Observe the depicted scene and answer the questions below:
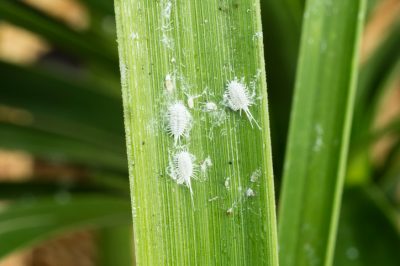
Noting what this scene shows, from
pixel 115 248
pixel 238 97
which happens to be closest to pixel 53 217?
pixel 115 248

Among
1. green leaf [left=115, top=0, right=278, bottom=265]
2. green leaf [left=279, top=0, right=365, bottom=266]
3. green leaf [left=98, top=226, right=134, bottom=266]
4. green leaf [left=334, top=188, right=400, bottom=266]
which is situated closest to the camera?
green leaf [left=115, top=0, right=278, bottom=265]

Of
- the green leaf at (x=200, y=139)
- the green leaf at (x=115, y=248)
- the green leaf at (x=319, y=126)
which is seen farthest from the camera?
the green leaf at (x=115, y=248)

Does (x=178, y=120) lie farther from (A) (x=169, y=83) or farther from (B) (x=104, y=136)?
(B) (x=104, y=136)

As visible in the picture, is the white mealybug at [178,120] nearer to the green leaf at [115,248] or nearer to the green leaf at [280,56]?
the green leaf at [280,56]

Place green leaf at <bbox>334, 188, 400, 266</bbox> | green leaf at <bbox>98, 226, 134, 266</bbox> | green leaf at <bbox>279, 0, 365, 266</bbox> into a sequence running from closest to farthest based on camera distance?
green leaf at <bbox>279, 0, 365, 266</bbox> < green leaf at <bbox>334, 188, 400, 266</bbox> < green leaf at <bbox>98, 226, 134, 266</bbox>

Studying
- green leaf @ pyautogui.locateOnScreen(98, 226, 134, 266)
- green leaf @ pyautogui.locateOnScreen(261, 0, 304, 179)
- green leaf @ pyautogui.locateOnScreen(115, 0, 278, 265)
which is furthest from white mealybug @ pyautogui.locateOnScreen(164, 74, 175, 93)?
green leaf @ pyautogui.locateOnScreen(98, 226, 134, 266)

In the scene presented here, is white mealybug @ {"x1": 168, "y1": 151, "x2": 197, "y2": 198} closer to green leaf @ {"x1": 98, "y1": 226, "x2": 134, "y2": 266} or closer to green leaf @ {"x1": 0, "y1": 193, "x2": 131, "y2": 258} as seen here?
green leaf @ {"x1": 0, "y1": 193, "x2": 131, "y2": 258}

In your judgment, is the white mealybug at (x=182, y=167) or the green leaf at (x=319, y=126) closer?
the white mealybug at (x=182, y=167)

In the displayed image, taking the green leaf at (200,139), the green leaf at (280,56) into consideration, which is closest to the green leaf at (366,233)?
the green leaf at (280,56)

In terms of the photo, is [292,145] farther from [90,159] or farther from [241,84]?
[90,159]
